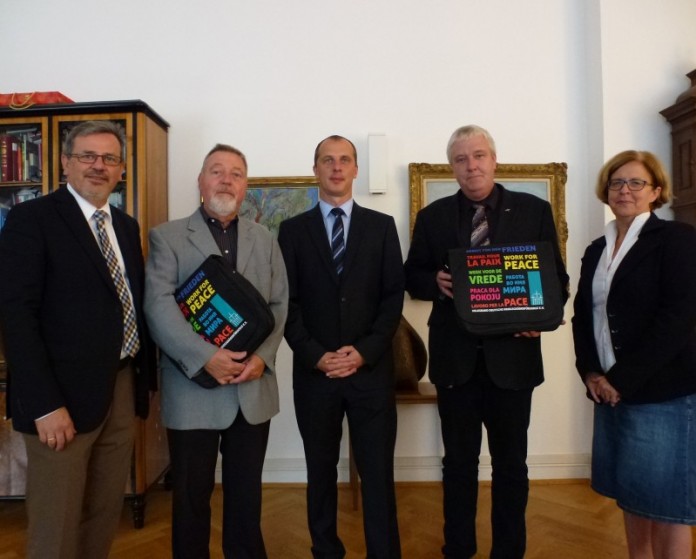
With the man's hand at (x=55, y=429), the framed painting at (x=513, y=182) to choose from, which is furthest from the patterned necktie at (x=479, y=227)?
the man's hand at (x=55, y=429)

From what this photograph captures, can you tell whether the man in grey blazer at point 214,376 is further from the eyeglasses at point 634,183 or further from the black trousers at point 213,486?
the eyeglasses at point 634,183

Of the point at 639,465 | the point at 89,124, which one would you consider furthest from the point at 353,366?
the point at 89,124

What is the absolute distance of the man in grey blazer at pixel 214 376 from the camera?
1682mm

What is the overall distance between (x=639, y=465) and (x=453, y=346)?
2.33 ft

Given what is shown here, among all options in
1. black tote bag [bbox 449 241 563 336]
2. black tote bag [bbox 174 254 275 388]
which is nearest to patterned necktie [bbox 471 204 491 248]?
black tote bag [bbox 449 241 563 336]

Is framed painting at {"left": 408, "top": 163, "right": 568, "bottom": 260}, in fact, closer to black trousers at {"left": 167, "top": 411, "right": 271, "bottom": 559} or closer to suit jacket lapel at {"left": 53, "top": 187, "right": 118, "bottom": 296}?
black trousers at {"left": 167, "top": 411, "right": 271, "bottom": 559}

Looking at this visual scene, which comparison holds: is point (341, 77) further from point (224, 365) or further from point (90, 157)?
point (224, 365)

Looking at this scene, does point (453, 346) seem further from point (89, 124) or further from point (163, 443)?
point (163, 443)

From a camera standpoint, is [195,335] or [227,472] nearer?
[195,335]

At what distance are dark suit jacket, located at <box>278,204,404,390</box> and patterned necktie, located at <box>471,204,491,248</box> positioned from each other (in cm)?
30

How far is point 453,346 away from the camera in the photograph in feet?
6.18

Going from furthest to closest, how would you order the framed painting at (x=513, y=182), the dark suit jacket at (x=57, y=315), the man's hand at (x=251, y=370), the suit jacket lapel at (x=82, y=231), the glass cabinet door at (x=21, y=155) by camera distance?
the framed painting at (x=513, y=182)
the glass cabinet door at (x=21, y=155)
the man's hand at (x=251, y=370)
the suit jacket lapel at (x=82, y=231)
the dark suit jacket at (x=57, y=315)

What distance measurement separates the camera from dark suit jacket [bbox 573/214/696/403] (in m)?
1.62

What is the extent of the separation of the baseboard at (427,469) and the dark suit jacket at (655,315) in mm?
1668
